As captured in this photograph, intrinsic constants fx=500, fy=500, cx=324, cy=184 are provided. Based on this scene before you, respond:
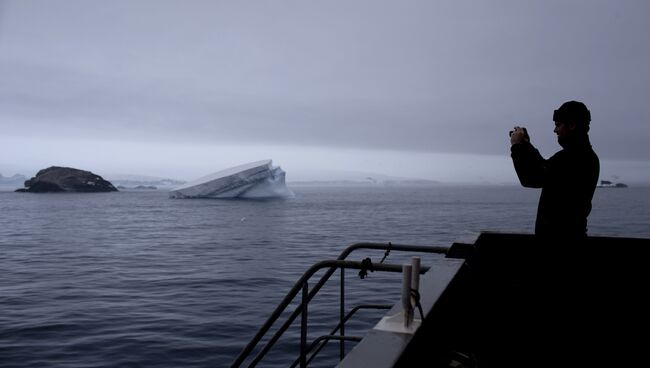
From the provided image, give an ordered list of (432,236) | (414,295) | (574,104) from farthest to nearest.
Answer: (432,236)
(574,104)
(414,295)

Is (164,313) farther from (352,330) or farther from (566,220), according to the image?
(566,220)

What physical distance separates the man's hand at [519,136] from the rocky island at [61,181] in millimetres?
162549

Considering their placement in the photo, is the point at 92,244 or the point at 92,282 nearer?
the point at 92,282

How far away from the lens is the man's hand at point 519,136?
10.2ft

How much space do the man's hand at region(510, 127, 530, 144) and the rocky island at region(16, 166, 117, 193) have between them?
163 m

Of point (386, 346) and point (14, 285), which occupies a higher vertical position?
point (386, 346)

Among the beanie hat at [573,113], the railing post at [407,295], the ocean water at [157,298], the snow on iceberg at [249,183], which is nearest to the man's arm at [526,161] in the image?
the beanie hat at [573,113]

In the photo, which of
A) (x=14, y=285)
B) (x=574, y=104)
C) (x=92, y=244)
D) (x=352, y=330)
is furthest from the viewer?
(x=92, y=244)

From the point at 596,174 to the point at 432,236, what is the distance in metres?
35.0

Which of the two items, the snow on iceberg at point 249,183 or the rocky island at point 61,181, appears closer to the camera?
the snow on iceberg at point 249,183

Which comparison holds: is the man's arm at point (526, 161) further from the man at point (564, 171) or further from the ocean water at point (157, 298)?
the ocean water at point (157, 298)

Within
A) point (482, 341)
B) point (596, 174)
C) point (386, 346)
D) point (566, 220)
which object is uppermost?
point (596, 174)

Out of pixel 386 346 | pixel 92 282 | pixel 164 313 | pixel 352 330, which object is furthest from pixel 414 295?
pixel 92 282

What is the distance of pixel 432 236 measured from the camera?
37.4 m
